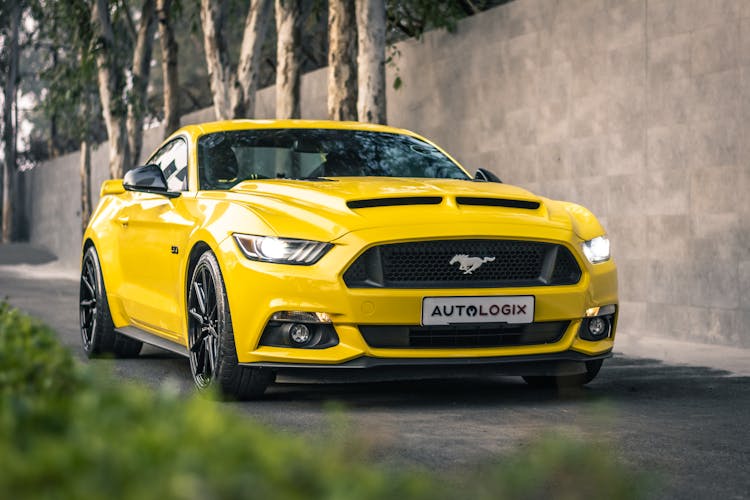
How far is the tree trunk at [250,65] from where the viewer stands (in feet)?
63.3

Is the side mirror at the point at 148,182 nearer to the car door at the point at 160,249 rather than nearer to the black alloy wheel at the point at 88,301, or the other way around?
the car door at the point at 160,249

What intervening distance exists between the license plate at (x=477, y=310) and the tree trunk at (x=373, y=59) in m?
7.89

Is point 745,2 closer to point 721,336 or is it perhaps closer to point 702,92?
point 702,92

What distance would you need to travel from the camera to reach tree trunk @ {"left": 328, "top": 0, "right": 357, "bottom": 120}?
1560cm

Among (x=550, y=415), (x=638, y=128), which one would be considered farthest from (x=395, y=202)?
(x=638, y=128)

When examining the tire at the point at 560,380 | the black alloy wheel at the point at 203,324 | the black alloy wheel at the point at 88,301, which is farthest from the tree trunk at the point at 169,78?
the black alloy wheel at the point at 203,324

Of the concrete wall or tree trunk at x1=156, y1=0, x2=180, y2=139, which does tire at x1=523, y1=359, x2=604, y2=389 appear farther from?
tree trunk at x1=156, y1=0, x2=180, y2=139

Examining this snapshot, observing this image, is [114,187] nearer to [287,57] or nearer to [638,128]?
[638,128]

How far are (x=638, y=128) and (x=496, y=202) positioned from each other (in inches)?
194

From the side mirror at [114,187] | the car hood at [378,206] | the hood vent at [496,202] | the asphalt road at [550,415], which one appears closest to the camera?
the asphalt road at [550,415]

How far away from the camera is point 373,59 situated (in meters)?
14.5

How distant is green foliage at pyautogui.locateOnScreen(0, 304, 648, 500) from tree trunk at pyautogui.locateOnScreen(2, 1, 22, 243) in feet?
146

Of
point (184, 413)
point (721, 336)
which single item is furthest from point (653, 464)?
point (721, 336)

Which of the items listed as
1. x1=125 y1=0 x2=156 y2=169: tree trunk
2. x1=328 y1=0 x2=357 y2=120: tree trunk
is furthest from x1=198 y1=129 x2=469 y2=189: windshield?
x1=125 y1=0 x2=156 y2=169: tree trunk
